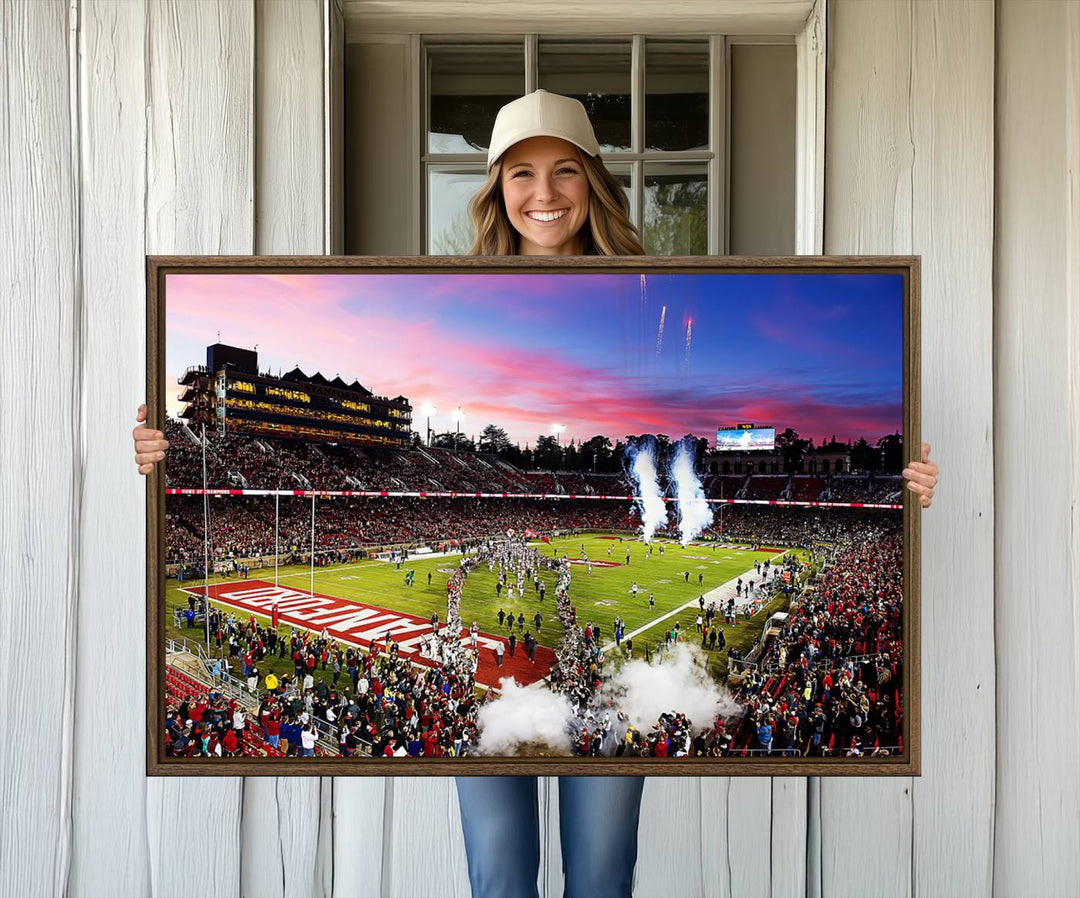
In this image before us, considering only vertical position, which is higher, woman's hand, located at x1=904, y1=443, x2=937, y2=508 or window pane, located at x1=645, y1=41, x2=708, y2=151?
window pane, located at x1=645, y1=41, x2=708, y2=151

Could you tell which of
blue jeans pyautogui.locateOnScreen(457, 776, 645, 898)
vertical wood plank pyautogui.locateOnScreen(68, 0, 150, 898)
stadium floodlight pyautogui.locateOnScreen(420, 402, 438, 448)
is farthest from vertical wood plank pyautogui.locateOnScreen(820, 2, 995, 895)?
vertical wood plank pyautogui.locateOnScreen(68, 0, 150, 898)

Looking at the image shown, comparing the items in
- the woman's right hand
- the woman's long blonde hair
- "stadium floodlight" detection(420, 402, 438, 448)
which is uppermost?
the woman's long blonde hair

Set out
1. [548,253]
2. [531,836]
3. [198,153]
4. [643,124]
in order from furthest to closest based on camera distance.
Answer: [643,124] → [198,153] → [548,253] → [531,836]

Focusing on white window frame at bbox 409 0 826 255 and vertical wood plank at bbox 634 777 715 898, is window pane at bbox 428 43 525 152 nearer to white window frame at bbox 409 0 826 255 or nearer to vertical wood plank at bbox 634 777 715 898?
white window frame at bbox 409 0 826 255

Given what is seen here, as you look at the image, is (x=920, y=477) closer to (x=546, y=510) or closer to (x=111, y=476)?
(x=546, y=510)

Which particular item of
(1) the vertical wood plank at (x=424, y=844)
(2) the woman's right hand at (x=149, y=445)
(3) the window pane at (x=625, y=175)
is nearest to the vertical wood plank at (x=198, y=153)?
(1) the vertical wood plank at (x=424, y=844)

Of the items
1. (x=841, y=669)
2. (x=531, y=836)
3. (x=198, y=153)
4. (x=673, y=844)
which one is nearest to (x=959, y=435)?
(x=841, y=669)
